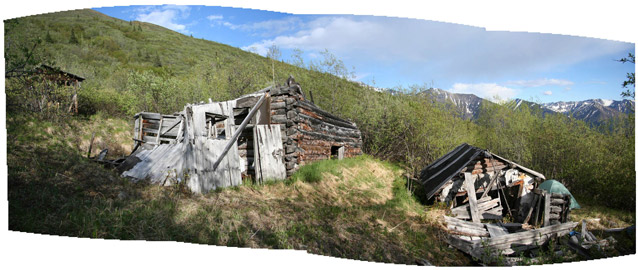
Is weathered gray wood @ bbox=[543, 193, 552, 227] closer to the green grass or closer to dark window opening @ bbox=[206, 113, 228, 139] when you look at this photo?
the green grass

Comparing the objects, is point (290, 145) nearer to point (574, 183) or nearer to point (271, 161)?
point (271, 161)

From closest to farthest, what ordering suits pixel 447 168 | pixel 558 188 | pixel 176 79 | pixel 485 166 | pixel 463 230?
pixel 463 230
pixel 558 188
pixel 447 168
pixel 485 166
pixel 176 79

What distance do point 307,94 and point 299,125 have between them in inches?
41.8

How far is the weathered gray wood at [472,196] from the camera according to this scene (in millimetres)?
8180

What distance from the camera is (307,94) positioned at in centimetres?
796

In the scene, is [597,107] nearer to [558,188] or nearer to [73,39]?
[558,188]

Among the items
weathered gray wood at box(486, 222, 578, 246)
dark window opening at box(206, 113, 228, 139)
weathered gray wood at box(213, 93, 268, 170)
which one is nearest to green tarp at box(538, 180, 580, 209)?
weathered gray wood at box(486, 222, 578, 246)

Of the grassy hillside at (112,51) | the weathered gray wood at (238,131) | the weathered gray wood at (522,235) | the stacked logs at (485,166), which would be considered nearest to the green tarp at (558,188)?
the weathered gray wood at (522,235)

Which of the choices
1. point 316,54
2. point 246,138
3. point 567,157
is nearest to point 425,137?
point 567,157

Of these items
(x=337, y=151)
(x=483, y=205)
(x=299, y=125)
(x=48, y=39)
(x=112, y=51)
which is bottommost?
(x=483, y=205)

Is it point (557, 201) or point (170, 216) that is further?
point (557, 201)

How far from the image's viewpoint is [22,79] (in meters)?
2.75

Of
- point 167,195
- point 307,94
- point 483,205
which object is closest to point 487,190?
point 483,205

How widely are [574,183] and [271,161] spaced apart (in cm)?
658
